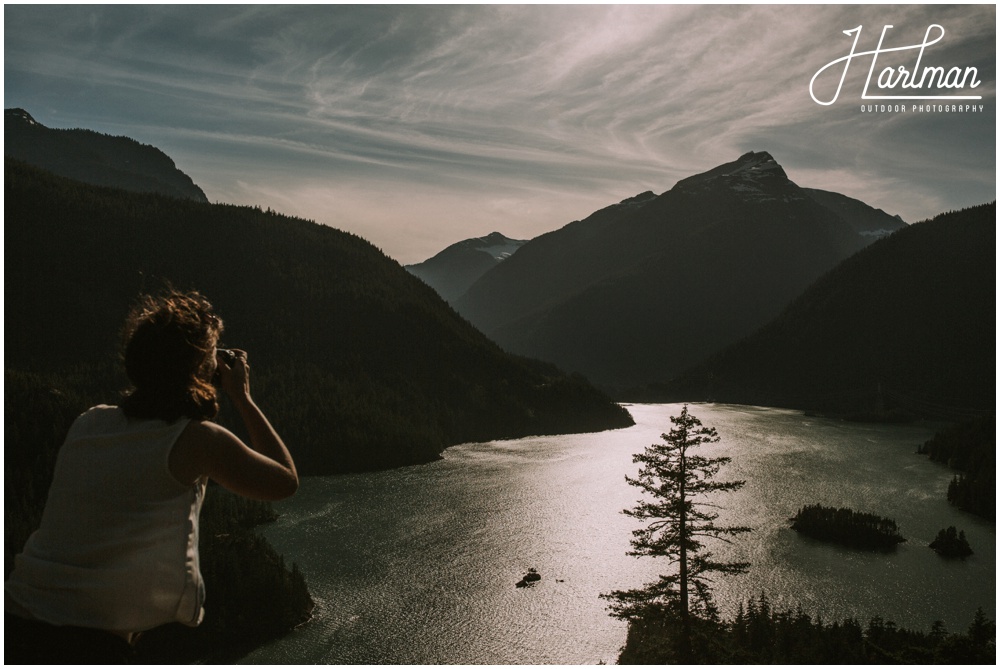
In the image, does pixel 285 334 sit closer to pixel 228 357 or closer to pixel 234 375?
pixel 228 357

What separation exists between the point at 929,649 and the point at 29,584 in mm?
52868

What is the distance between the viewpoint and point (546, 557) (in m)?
69.3

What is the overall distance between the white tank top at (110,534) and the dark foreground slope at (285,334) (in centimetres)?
12651

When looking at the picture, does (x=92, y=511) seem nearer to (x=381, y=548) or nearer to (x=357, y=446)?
(x=381, y=548)

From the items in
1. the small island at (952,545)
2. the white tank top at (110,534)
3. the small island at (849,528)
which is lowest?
the small island at (849,528)

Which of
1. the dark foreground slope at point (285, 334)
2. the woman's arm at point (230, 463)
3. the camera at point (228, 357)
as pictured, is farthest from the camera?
the dark foreground slope at point (285, 334)

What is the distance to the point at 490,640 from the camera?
50.9 metres

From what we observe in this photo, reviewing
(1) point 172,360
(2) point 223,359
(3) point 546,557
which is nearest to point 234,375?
(2) point 223,359

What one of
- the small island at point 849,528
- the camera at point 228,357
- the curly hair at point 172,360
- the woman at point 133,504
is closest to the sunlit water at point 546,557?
the small island at point 849,528

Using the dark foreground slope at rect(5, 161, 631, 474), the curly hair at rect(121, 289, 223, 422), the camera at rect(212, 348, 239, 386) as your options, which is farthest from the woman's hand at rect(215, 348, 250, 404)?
the dark foreground slope at rect(5, 161, 631, 474)

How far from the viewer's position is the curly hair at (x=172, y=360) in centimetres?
385

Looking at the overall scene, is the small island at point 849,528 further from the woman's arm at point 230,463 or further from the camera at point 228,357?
the woman's arm at point 230,463

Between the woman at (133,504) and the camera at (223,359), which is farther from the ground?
the camera at (223,359)

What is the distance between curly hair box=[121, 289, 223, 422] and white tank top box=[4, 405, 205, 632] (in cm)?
11
